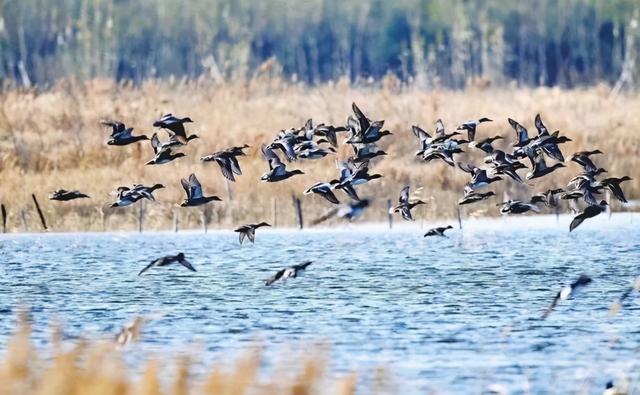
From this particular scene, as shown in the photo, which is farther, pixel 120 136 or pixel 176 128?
pixel 176 128

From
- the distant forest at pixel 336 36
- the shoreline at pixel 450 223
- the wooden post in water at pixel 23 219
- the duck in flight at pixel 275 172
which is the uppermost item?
the distant forest at pixel 336 36

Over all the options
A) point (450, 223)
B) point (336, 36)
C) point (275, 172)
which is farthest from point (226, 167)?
point (336, 36)

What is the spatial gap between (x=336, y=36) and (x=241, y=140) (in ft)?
178

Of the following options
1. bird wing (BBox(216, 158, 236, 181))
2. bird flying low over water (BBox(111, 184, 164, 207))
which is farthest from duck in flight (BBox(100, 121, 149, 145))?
bird wing (BBox(216, 158, 236, 181))

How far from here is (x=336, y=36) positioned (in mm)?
82500

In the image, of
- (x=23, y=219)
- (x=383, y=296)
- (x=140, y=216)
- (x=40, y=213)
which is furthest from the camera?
(x=140, y=216)

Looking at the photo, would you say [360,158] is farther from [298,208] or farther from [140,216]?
[140,216]

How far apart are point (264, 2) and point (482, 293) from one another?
66.6 metres

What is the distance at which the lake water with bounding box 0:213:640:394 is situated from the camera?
13.8 m

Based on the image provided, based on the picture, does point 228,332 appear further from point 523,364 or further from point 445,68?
point 445,68

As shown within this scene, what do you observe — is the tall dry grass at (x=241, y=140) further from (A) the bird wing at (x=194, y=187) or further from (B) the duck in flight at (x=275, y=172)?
(B) the duck in flight at (x=275, y=172)

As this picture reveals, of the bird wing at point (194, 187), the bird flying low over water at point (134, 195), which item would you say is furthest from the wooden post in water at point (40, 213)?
the bird flying low over water at point (134, 195)

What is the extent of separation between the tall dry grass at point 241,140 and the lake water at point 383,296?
22.7 inches

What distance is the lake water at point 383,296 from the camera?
13.8 metres
